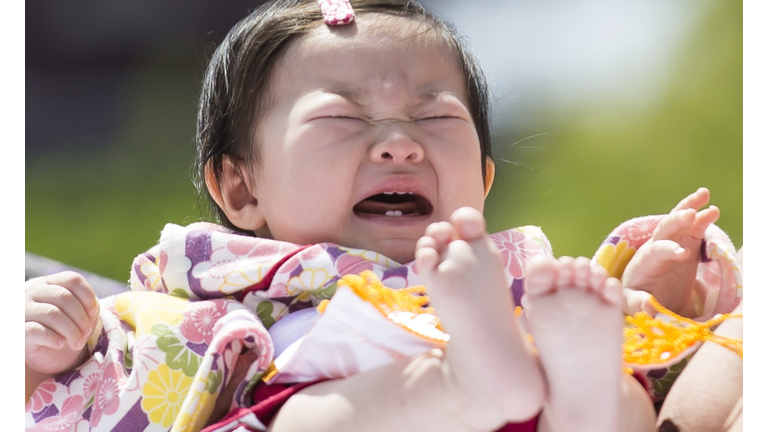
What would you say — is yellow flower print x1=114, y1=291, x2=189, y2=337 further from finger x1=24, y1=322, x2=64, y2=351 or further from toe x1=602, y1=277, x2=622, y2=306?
toe x1=602, y1=277, x2=622, y2=306

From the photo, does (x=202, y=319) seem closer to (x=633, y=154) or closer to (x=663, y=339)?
(x=663, y=339)

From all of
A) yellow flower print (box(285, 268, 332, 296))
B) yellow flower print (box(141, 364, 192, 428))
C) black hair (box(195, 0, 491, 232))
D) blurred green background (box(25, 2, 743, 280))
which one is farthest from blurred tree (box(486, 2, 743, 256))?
yellow flower print (box(141, 364, 192, 428))

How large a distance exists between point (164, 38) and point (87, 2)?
28 centimetres

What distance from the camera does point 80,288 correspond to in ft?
3.26

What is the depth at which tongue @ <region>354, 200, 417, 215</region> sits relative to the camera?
3.84 feet

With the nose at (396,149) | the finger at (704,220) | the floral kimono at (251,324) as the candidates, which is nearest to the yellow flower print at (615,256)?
the floral kimono at (251,324)

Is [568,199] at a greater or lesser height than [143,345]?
lesser

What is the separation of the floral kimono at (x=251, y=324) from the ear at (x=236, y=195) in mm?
73

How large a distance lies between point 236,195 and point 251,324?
0.41 meters

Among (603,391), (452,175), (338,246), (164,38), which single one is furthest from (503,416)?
(164,38)

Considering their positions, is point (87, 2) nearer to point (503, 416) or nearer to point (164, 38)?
point (164, 38)

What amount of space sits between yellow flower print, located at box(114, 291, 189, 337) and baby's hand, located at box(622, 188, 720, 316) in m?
0.63

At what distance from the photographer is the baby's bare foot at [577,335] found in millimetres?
706
